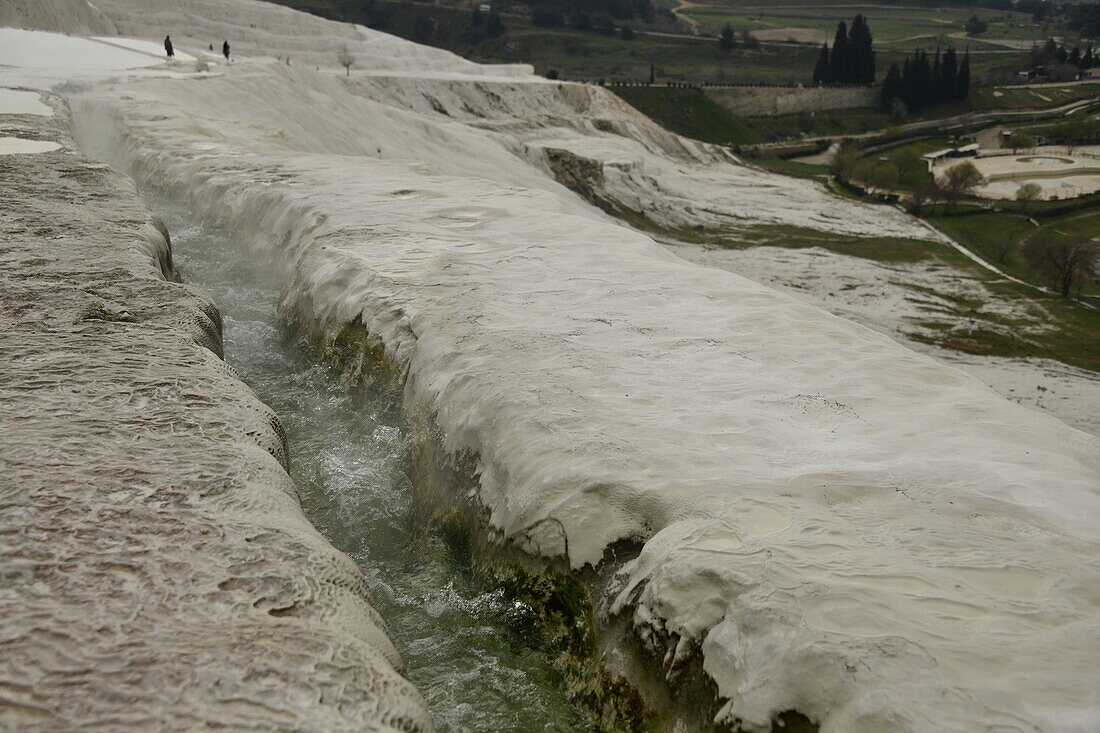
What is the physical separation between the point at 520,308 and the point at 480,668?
3169 mm

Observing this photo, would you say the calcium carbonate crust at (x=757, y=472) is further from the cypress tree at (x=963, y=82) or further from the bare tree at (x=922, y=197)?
the cypress tree at (x=963, y=82)

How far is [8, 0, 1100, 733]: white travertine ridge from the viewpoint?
300cm

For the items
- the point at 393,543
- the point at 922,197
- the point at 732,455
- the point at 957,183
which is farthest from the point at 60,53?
the point at 957,183

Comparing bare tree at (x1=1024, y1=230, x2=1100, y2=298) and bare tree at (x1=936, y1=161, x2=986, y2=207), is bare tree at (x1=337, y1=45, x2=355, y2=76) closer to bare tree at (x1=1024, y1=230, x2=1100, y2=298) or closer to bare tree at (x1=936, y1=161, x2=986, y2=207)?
bare tree at (x1=1024, y1=230, x2=1100, y2=298)

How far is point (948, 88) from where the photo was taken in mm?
86188

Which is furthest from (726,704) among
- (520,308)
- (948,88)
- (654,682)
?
(948,88)

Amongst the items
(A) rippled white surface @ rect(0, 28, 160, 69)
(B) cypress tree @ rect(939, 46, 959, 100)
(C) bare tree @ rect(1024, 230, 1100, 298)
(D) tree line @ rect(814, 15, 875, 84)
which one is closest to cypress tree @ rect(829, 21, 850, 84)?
(D) tree line @ rect(814, 15, 875, 84)

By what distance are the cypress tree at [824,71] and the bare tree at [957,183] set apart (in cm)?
4200

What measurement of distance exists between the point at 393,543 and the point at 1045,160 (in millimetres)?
75413

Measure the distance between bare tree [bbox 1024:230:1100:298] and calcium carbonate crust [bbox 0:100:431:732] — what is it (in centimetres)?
3725

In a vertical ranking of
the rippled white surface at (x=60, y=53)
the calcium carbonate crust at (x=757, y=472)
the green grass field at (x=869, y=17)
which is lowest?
the calcium carbonate crust at (x=757, y=472)

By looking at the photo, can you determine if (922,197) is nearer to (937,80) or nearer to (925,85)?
(925,85)

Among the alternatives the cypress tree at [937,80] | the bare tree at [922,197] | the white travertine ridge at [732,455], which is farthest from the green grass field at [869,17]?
the white travertine ridge at [732,455]

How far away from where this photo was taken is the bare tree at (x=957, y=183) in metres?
52.2
